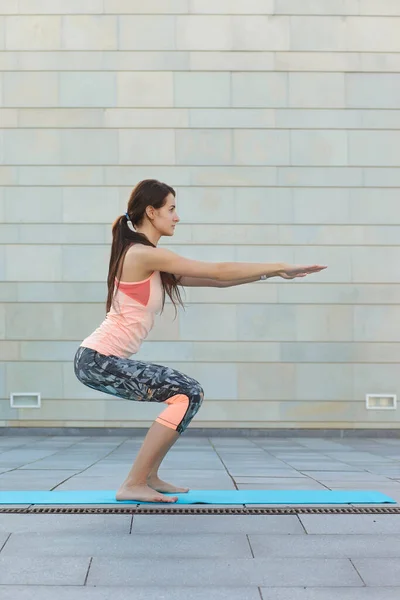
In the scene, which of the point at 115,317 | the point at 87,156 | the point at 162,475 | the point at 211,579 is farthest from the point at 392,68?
the point at 211,579

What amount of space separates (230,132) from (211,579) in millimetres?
10665

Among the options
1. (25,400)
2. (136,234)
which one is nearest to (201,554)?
(136,234)

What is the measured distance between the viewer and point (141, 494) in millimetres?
4602

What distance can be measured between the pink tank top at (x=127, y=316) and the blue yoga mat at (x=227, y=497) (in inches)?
36.8

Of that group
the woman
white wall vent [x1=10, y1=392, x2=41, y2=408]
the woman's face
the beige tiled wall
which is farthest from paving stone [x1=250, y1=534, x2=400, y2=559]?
white wall vent [x1=10, y1=392, x2=41, y2=408]

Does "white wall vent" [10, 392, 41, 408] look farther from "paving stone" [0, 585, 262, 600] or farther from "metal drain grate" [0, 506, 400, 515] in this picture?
"paving stone" [0, 585, 262, 600]

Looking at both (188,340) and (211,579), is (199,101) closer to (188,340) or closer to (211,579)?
(188,340)

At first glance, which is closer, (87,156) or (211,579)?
(211,579)

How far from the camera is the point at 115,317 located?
188 inches

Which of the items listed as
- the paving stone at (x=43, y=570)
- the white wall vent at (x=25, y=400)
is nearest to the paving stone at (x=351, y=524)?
the paving stone at (x=43, y=570)

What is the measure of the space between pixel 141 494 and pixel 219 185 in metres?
9.06

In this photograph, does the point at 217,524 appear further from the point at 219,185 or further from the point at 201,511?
the point at 219,185

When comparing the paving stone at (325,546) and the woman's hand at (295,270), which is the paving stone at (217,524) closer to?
the paving stone at (325,546)

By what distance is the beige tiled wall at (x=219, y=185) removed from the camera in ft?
42.7
